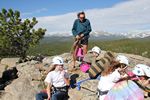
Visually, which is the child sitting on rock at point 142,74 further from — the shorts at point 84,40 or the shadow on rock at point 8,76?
the shadow on rock at point 8,76

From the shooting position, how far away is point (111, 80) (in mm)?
9953

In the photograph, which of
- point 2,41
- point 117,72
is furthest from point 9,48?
point 117,72

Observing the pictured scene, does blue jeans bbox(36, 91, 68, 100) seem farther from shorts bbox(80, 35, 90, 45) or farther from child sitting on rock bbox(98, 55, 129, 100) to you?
shorts bbox(80, 35, 90, 45)

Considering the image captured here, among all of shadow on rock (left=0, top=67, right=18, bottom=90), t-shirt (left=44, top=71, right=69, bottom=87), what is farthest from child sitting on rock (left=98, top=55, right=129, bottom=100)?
shadow on rock (left=0, top=67, right=18, bottom=90)

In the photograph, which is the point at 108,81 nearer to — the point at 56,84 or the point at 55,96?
the point at 55,96

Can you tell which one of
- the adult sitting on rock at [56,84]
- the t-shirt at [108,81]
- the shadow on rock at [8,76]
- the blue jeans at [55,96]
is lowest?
the shadow on rock at [8,76]

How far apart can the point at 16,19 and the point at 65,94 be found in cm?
2845

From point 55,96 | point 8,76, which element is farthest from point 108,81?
point 8,76

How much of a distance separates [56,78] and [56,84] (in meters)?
0.28

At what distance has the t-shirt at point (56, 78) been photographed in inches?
555

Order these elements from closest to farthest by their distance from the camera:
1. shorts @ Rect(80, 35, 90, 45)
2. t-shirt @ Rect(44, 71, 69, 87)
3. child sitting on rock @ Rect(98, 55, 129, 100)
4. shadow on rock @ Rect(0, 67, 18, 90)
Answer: child sitting on rock @ Rect(98, 55, 129, 100) → t-shirt @ Rect(44, 71, 69, 87) → shorts @ Rect(80, 35, 90, 45) → shadow on rock @ Rect(0, 67, 18, 90)

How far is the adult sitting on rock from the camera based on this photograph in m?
14.0

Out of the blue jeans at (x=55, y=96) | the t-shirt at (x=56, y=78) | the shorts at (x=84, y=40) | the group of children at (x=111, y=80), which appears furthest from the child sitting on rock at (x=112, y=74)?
the shorts at (x=84, y=40)

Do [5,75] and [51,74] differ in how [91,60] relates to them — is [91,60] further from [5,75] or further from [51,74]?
[5,75]
